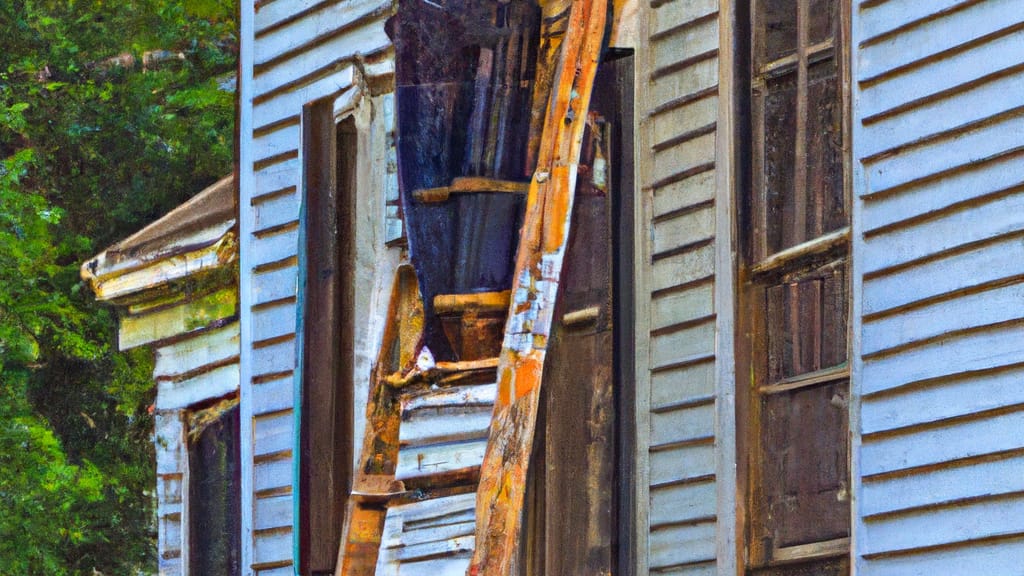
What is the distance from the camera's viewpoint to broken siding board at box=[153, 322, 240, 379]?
7188 mm

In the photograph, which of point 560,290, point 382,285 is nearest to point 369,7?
point 382,285

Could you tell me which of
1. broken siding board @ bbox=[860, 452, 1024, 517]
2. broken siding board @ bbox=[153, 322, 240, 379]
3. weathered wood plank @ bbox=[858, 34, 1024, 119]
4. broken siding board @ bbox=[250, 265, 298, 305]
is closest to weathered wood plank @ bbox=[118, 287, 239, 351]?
broken siding board @ bbox=[153, 322, 240, 379]

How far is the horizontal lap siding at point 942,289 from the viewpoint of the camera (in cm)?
479

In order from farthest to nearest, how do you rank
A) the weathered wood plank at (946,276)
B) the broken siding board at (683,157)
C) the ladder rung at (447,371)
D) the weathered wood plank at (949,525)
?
the broken siding board at (683,157)
the ladder rung at (447,371)
the weathered wood plank at (946,276)
the weathered wood plank at (949,525)

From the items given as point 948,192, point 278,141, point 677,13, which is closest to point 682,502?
point 948,192

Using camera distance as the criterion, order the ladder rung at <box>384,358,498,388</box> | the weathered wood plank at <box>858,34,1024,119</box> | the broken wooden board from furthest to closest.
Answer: the ladder rung at <box>384,358,498,388</box>, the broken wooden board, the weathered wood plank at <box>858,34,1024,119</box>

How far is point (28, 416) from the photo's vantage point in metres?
7.77

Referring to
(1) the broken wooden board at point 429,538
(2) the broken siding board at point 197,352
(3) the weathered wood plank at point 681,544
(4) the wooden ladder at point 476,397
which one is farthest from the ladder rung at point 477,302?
(2) the broken siding board at point 197,352

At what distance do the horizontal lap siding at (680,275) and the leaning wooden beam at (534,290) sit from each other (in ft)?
1.59

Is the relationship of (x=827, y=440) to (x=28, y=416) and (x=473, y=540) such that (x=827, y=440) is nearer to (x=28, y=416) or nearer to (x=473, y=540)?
(x=473, y=540)

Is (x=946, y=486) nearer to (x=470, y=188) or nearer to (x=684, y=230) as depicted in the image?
(x=684, y=230)

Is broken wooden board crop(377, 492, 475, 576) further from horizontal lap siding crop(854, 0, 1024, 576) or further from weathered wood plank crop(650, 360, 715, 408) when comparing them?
horizontal lap siding crop(854, 0, 1024, 576)

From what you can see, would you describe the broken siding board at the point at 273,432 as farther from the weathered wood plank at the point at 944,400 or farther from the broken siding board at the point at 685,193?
the weathered wood plank at the point at 944,400

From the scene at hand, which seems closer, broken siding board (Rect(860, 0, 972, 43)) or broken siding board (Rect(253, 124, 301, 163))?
broken siding board (Rect(860, 0, 972, 43))
